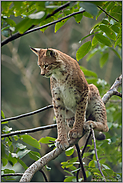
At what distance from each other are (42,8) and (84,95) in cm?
229

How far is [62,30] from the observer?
12.1m

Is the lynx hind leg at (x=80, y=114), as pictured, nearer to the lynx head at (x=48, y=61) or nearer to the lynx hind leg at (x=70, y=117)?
the lynx hind leg at (x=70, y=117)

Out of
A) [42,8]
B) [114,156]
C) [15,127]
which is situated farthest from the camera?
[15,127]

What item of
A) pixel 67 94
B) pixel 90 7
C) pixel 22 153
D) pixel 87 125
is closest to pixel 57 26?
pixel 90 7

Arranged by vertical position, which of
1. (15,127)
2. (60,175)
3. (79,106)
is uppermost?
(79,106)

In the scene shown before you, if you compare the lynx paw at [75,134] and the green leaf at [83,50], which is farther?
the lynx paw at [75,134]

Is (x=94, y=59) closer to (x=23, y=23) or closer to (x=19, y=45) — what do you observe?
(x=19, y=45)

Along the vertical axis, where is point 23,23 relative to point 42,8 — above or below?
below

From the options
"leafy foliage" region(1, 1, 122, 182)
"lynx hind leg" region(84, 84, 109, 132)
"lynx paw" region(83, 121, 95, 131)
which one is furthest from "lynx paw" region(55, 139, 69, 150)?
"lynx hind leg" region(84, 84, 109, 132)

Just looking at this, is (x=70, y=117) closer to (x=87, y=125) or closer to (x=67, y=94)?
(x=87, y=125)

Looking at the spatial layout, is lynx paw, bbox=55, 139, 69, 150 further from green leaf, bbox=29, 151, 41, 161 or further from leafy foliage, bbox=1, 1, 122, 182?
green leaf, bbox=29, 151, 41, 161

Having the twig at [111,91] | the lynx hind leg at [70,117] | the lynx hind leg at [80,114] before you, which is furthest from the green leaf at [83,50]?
the lynx hind leg at [70,117]

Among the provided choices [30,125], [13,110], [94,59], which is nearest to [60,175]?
[30,125]

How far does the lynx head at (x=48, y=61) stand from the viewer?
10.5 ft
